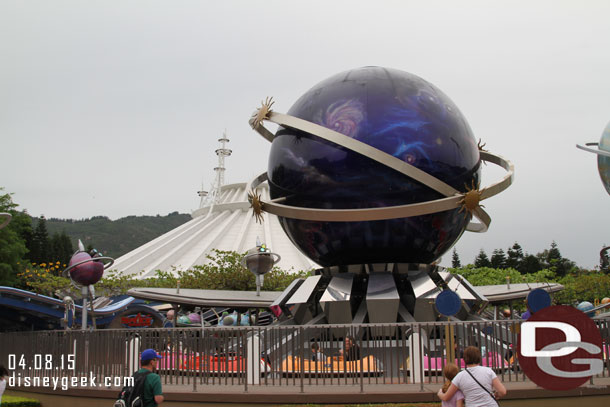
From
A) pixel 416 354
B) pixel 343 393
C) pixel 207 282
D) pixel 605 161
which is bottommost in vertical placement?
pixel 343 393

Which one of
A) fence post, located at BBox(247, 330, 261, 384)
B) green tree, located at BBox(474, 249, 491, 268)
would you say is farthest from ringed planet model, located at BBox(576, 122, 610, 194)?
green tree, located at BBox(474, 249, 491, 268)

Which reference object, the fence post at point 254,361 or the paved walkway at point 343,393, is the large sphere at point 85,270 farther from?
the fence post at point 254,361

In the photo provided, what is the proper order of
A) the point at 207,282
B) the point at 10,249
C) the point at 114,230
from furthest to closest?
the point at 114,230, the point at 10,249, the point at 207,282

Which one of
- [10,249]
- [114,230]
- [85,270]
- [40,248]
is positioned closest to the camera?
[85,270]

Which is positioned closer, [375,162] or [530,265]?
[375,162]

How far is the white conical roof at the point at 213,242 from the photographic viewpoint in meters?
59.1

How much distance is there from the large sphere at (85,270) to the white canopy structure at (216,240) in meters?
36.0

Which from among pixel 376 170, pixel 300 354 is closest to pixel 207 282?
pixel 376 170

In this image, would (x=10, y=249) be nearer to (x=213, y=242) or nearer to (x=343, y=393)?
(x=213, y=242)

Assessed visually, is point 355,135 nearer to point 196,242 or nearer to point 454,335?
point 454,335

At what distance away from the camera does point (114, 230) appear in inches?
5418

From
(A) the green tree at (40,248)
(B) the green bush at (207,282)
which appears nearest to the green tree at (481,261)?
(B) the green bush at (207,282)

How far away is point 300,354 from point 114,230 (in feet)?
440

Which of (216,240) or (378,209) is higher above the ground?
(216,240)
